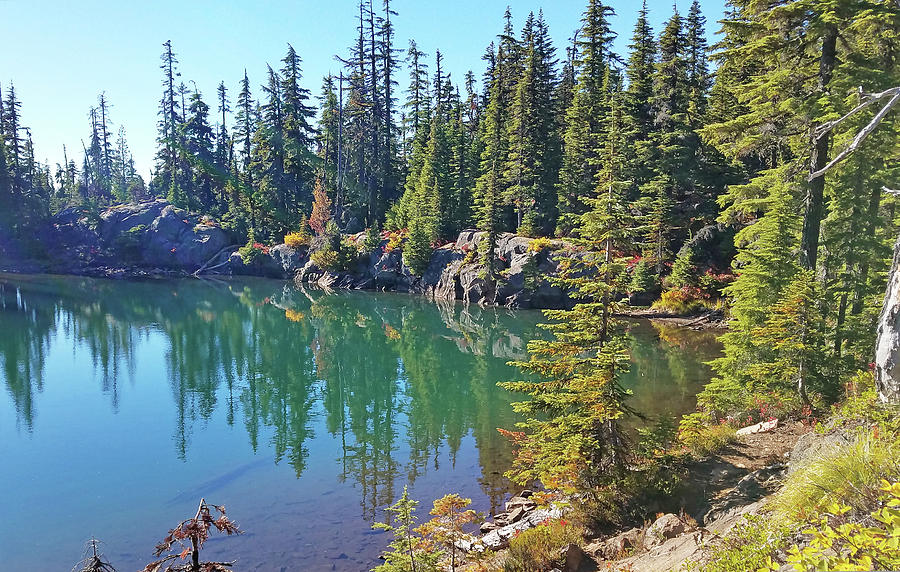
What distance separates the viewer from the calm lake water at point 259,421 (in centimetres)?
1295

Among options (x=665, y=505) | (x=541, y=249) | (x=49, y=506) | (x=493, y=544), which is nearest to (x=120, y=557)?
(x=49, y=506)

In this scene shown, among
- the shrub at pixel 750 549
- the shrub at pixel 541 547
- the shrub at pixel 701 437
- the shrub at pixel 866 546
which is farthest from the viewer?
the shrub at pixel 701 437

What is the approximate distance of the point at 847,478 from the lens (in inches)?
206

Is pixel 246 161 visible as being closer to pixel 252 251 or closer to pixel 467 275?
pixel 252 251

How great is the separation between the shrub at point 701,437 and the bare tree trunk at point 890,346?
20.8ft

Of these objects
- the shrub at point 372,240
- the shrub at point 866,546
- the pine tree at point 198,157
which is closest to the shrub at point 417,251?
the shrub at point 372,240

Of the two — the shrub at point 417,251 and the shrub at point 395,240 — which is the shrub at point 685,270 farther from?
the shrub at point 395,240

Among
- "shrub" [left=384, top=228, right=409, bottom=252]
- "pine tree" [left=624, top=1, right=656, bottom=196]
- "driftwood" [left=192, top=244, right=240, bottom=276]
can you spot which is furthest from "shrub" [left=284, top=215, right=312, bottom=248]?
"pine tree" [left=624, top=1, right=656, bottom=196]

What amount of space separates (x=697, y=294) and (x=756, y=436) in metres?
27.7

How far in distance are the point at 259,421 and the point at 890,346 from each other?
63.6 feet

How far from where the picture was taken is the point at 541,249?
4488cm

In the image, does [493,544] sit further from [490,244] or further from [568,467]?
[490,244]

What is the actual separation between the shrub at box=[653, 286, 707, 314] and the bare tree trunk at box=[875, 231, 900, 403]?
33621 millimetres

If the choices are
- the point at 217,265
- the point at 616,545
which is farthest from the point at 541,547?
the point at 217,265
